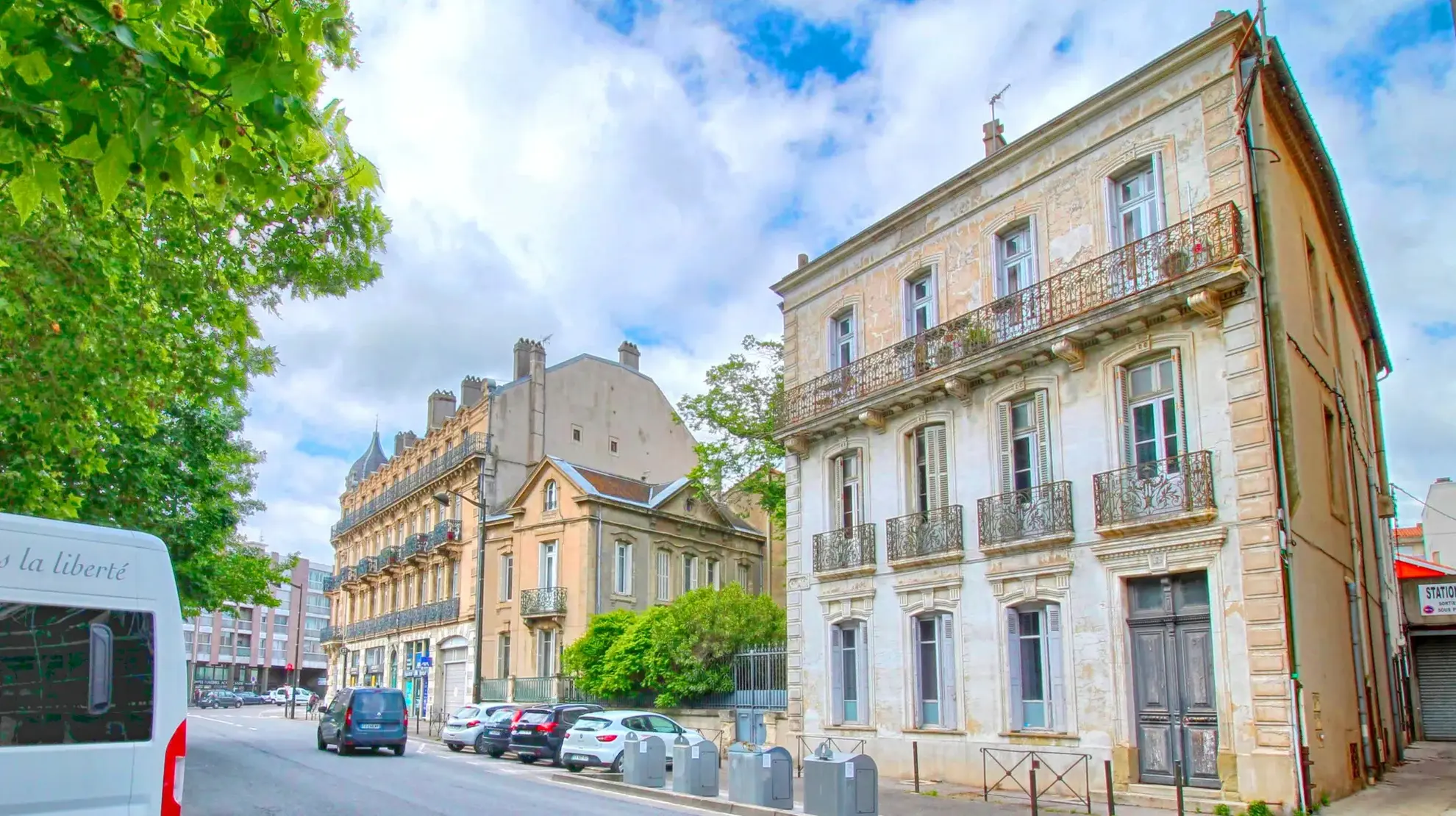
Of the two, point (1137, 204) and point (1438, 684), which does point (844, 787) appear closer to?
point (1137, 204)

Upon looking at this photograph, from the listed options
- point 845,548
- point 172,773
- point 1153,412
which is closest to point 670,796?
point 845,548

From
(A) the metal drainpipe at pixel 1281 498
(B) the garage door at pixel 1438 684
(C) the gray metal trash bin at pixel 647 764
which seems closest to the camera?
(A) the metal drainpipe at pixel 1281 498

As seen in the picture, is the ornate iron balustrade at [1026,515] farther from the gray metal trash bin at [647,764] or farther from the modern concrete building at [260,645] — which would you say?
the modern concrete building at [260,645]

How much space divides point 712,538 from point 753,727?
18139 mm

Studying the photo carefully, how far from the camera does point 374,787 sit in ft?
60.6

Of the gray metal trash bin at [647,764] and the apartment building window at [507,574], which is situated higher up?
the apartment building window at [507,574]

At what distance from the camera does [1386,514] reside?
26703 millimetres

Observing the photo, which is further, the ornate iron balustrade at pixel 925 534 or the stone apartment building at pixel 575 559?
the stone apartment building at pixel 575 559

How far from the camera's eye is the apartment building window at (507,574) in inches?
1594

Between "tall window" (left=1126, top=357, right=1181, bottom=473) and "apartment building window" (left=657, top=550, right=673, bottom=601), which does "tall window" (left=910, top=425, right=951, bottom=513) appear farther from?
"apartment building window" (left=657, top=550, right=673, bottom=601)

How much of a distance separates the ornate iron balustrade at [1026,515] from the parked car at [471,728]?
14.5 metres

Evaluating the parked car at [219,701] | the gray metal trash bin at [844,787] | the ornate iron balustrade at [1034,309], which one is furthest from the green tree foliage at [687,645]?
the parked car at [219,701]

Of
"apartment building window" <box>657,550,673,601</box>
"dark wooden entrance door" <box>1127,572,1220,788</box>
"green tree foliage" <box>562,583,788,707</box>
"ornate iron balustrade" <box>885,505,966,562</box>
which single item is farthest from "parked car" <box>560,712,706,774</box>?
"apartment building window" <box>657,550,673,601</box>

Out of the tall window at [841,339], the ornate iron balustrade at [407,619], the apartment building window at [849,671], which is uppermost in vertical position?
the tall window at [841,339]
